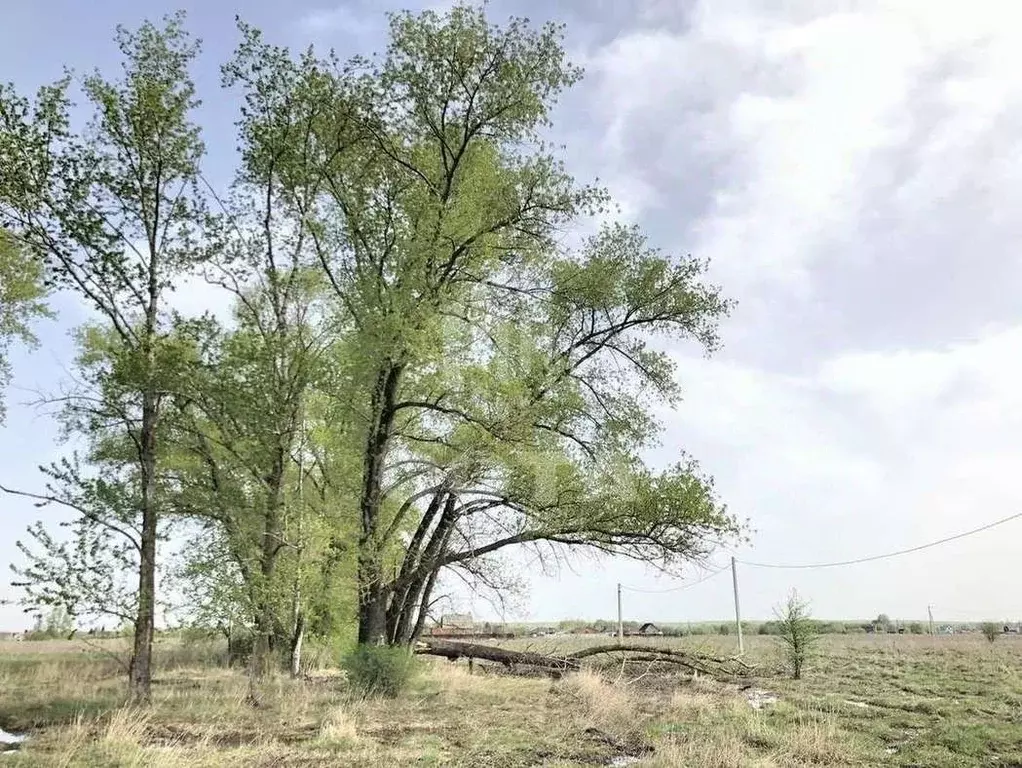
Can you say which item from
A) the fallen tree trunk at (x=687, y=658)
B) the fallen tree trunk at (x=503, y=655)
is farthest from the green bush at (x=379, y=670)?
the fallen tree trunk at (x=687, y=658)

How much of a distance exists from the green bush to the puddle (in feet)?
22.9

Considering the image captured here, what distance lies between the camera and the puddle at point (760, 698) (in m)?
15.6

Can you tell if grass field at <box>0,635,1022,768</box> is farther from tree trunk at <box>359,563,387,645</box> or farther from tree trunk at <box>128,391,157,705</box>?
tree trunk at <box>359,563,387,645</box>

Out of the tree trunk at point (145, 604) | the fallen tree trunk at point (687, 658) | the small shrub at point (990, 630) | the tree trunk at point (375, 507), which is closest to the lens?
the tree trunk at point (145, 604)

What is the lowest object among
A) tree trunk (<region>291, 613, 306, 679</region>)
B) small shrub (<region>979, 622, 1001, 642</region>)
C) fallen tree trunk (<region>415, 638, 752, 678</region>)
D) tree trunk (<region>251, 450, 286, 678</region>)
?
small shrub (<region>979, 622, 1001, 642</region>)

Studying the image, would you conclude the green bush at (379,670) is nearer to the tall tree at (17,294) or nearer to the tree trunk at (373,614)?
the tree trunk at (373,614)

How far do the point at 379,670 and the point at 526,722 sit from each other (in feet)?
13.8

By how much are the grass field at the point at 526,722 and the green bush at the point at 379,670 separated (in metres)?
0.47

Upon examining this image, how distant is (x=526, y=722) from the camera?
13.2 m

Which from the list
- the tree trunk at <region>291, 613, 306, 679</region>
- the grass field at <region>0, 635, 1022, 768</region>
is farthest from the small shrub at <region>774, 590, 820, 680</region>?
the tree trunk at <region>291, 613, 306, 679</region>

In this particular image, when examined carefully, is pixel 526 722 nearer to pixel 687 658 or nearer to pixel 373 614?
pixel 373 614

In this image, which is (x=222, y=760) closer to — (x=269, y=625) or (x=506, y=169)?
(x=269, y=625)

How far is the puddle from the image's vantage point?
51.0 ft

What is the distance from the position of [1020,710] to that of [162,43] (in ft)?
67.1
